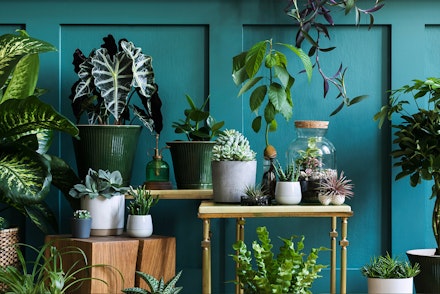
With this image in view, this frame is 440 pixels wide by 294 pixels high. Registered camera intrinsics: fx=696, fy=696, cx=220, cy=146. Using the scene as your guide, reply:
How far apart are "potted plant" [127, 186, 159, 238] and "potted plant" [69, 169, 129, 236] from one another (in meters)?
0.07

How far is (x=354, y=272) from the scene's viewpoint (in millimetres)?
3350

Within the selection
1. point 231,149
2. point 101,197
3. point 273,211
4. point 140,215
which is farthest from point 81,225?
point 273,211

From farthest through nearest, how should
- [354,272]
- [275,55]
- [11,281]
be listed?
[354,272], [275,55], [11,281]

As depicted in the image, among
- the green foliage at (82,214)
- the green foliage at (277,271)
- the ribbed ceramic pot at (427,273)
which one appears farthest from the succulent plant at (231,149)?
the ribbed ceramic pot at (427,273)

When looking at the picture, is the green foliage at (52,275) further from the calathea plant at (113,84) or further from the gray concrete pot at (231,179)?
the calathea plant at (113,84)

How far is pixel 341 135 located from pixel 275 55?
1.90 ft

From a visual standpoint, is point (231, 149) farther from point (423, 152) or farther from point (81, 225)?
point (423, 152)

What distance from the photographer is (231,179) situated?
2.87 metres

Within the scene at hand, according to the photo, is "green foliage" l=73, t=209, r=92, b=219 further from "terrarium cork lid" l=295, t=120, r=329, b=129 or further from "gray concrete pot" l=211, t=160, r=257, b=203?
"terrarium cork lid" l=295, t=120, r=329, b=129

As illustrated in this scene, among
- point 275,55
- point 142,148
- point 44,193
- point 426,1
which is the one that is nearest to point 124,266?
point 44,193

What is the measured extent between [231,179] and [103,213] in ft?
1.87

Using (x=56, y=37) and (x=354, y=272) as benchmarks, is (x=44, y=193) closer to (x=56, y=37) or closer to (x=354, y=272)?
(x=56, y=37)

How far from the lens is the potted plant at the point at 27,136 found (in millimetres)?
2740

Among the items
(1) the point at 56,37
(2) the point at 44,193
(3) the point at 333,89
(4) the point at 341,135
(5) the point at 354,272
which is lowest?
(5) the point at 354,272
